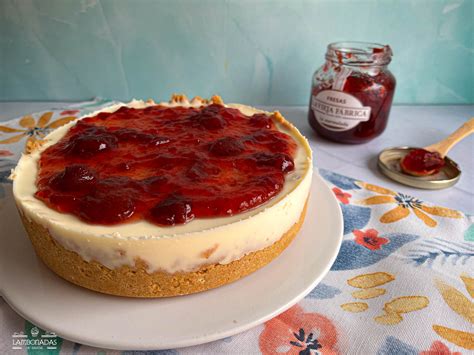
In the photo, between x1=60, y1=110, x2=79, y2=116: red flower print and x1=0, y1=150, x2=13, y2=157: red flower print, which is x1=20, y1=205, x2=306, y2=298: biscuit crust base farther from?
x1=60, y1=110, x2=79, y2=116: red flower print

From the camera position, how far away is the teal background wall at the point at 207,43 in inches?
89.7

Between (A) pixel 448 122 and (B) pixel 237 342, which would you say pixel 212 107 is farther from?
(A) pixel 448 122

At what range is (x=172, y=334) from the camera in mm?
977

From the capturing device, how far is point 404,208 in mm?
1606

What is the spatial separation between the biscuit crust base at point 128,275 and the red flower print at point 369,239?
0.46m

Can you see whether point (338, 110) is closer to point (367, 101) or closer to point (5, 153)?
point (367, 101)

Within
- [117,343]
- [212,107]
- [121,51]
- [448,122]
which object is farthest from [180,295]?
[448,122]

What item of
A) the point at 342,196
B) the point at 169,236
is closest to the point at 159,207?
the point at 169,236

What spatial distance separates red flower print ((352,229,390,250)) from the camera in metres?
1.42

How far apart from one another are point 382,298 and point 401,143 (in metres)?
1.27

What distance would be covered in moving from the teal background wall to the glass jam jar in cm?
32

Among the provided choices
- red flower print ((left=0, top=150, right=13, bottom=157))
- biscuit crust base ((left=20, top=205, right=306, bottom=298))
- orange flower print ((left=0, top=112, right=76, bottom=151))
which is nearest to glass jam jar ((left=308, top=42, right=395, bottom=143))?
biscuit crust base ((left=20, top=205, right=306, bottom=298))

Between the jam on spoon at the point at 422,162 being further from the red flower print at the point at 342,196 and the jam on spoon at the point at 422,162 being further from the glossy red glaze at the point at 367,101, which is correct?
the red flower print at the point at 342,196

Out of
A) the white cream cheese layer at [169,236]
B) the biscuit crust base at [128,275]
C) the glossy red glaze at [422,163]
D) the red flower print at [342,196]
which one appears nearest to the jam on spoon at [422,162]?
the glossy red glaze at [422,163]
